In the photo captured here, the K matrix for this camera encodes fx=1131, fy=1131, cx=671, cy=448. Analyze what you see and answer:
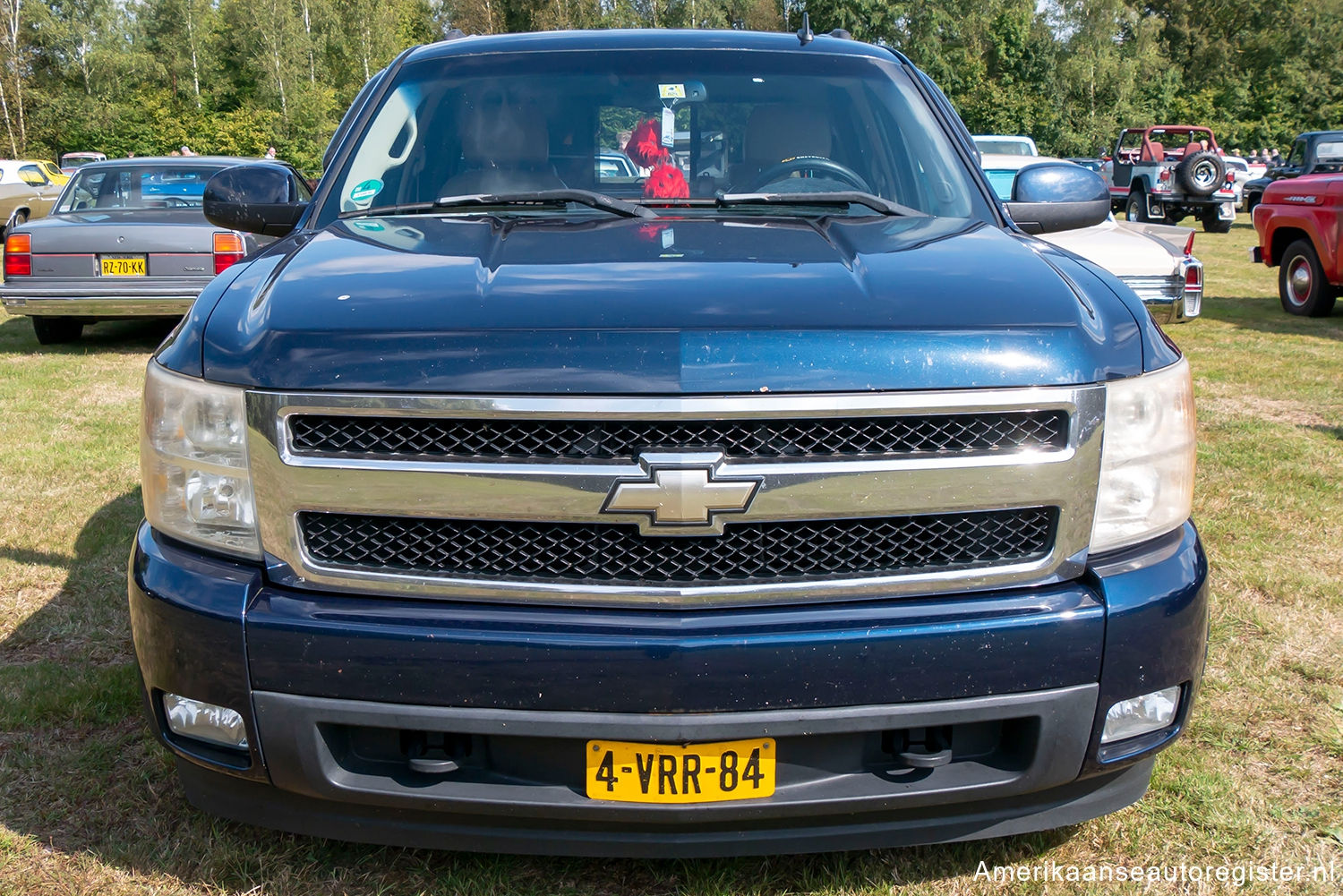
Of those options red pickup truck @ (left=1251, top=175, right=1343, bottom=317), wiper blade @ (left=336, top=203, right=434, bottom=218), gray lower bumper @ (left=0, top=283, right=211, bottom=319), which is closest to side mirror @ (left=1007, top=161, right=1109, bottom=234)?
wiper blade @ (left=336, top=203, right=434, bottom=218)

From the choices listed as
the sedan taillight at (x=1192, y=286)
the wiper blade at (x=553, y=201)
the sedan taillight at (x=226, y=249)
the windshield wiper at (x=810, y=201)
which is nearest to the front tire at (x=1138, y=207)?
the sedan taillight at (x=1192, y=286)

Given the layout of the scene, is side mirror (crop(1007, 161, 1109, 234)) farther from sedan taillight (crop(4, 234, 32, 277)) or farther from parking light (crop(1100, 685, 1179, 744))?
sedan taillight (crop(4, 234, 32, 277))

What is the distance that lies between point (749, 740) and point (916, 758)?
30 centimetres

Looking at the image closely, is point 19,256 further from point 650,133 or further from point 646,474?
point 646,474

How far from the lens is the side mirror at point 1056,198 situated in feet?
10.2

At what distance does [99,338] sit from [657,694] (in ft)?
32.6

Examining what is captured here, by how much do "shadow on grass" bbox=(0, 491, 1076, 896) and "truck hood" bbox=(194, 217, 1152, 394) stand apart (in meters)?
1.08

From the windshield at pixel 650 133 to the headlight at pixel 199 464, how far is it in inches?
39.3

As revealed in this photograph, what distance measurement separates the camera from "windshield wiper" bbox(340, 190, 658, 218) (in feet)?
8.89

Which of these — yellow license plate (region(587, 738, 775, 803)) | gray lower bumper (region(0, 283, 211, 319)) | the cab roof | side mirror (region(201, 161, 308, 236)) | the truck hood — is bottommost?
gray lower bumper (region(0, 283, 211, 319))

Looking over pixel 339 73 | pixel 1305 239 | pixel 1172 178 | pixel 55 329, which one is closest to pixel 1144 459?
pixel 55 329

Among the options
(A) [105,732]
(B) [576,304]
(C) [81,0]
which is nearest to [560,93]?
(B) [576,304]

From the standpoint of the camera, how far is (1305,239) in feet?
36.0

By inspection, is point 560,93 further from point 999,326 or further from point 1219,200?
point 1219,200
